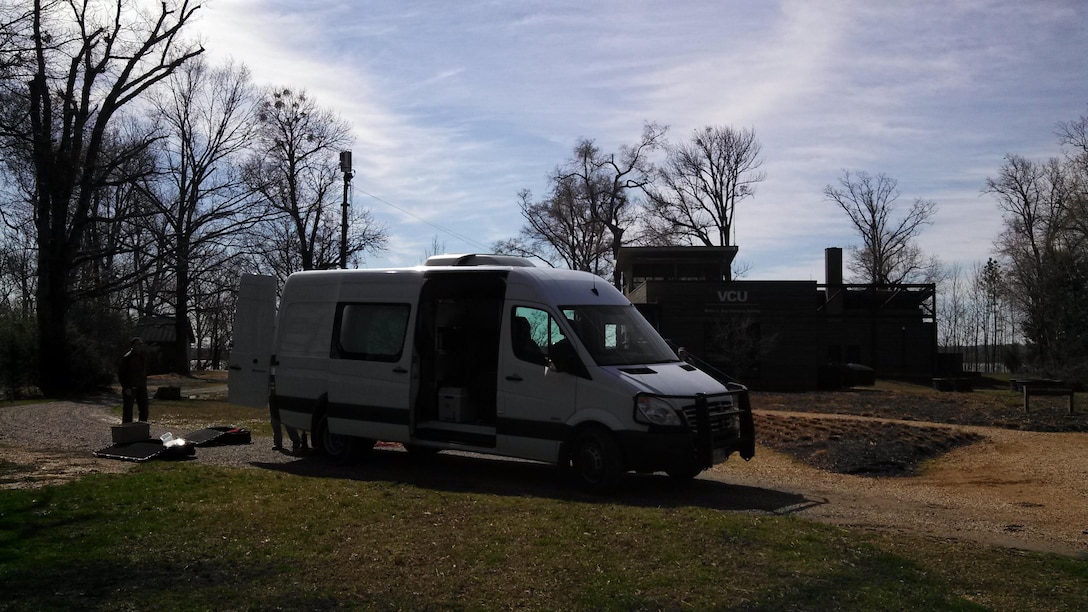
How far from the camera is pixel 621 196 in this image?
6300cm

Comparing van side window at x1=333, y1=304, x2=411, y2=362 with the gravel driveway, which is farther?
van side window at x1=333, y1=304, x2=411, y2=362

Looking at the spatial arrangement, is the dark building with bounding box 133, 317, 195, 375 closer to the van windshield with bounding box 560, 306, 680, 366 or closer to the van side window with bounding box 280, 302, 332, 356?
the van side window with bounding box 280, 302, 332, 356

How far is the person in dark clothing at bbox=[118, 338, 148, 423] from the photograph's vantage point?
18641 mm

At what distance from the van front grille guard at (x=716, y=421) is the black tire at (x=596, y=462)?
63 centimetres

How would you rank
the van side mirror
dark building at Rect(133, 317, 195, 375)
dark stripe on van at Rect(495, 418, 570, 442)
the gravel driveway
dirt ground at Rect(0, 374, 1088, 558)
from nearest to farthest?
the gravel driveway → dirt ground at Rect(0, 374, 1088, 558) → the van side mirror → dark stripe on van at Rect(495, 418, 570, 442) → dark building at Rect(133, 317, 195, 375)

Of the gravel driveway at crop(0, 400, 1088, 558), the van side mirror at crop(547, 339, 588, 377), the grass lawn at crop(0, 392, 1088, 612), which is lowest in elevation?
the gravel driveway at crop(0, 400, 1088, 558)

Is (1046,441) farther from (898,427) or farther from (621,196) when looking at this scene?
(621,196)

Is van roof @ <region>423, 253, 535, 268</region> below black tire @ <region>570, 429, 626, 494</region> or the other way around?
the other way around

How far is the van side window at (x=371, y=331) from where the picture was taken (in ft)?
40.7

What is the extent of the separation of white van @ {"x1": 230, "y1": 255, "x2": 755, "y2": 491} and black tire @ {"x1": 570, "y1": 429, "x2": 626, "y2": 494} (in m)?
0.02

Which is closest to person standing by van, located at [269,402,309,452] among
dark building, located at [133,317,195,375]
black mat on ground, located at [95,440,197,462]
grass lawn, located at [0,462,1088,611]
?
black mat on ground, located at [95,440,197,462]

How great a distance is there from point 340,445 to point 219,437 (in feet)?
10.0

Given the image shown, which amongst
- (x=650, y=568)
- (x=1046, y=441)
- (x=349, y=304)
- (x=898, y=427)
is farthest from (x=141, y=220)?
(x=650, y=568)

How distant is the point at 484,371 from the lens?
1255 centimetres
